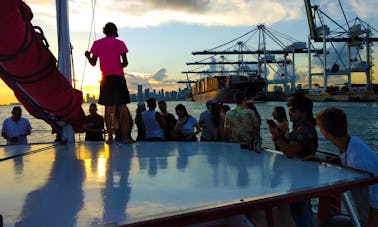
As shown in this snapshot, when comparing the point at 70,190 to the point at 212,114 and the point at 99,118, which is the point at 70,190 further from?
the point at 99,118

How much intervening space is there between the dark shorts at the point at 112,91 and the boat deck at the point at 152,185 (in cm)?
80

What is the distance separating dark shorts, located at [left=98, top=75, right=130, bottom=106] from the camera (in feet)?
14.6

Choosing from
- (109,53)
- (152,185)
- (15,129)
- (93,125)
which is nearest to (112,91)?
(109,53)

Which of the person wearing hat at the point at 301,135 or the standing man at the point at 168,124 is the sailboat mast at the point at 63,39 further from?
the person wearing hat at the point at 301,135

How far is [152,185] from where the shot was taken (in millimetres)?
2504

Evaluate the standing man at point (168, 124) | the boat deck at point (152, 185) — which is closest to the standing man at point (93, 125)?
the standing man at point (168, 124)

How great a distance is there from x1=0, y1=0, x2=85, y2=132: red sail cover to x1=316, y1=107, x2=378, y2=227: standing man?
73.8 inches

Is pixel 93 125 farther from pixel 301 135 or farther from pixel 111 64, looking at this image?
pixel 301 135

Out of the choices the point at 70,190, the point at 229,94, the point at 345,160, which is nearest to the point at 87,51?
the point at 70,190

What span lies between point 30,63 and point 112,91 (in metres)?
2.07

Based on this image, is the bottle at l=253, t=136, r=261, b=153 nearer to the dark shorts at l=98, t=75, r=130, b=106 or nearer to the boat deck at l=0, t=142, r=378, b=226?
the boat deck at l=0, t=142, r=378, b=226

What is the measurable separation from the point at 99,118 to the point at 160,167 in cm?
398

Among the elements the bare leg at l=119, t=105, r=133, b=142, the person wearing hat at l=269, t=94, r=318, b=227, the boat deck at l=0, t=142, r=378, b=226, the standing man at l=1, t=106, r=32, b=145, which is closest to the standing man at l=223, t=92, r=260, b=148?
the boat deck at l=0, t=142, r=378, b=226

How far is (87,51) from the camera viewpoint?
4.58 metres
